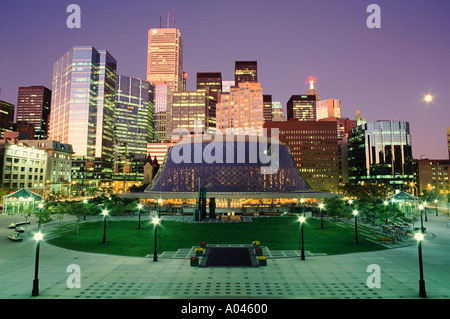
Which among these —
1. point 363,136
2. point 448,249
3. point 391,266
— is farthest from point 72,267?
point 363,136

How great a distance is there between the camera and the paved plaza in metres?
15.9

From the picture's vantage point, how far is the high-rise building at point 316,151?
18350 centimetres

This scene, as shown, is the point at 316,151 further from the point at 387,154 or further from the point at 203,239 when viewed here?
the point at 203,239

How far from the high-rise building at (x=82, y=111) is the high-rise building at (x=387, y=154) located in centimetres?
19183

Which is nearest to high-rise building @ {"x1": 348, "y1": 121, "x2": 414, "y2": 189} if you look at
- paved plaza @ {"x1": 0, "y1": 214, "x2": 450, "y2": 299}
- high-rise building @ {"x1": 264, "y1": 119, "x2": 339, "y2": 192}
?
high-rise building @ {"x1": 264, "y1": 119, "x2": 339, "y2": 192}

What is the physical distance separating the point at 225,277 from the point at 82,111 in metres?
204

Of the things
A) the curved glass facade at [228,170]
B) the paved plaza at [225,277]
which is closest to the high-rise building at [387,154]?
the curved glass facade at [228,170]

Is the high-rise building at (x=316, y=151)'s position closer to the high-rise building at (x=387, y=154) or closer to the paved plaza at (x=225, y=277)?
the high-rise building at (x=387, y=154)

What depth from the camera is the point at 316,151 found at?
186 m

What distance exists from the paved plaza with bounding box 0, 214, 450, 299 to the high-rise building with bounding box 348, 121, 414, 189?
5980 inches

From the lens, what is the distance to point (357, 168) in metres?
173

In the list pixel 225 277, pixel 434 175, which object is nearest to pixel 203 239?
pixel 225 277
